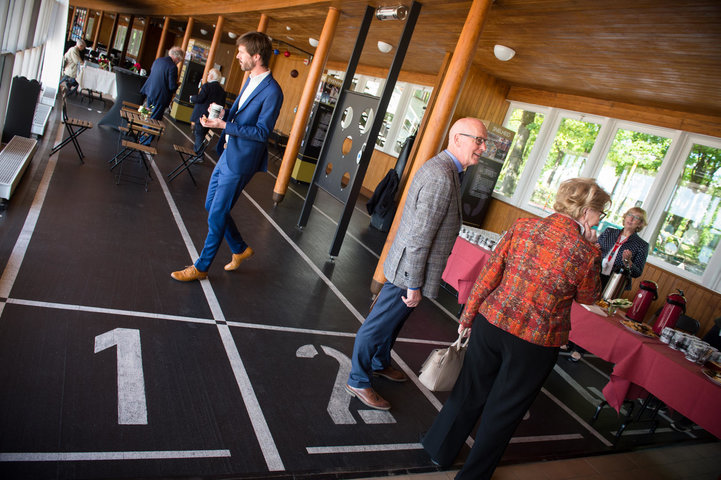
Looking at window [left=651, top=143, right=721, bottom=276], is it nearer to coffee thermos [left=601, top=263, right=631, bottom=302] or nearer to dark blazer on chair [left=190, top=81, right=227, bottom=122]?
coffee thermos [left=601, top=263, right=631, bottom=302]

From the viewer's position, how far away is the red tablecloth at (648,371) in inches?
118

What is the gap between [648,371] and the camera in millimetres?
3381

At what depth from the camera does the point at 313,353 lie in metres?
3.40

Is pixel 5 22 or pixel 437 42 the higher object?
pixel 437 42

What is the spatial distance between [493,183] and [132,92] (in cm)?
780

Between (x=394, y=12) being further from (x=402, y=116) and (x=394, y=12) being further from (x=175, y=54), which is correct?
(x=402, y=116)

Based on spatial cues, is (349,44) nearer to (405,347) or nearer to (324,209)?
(324,209)

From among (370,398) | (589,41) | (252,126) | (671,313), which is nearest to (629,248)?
(671,313)

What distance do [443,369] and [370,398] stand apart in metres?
0.56

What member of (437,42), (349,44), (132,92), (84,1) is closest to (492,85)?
(437,42)

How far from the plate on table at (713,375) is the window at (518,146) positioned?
22.9ft

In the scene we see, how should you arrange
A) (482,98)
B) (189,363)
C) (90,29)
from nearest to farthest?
(189,363) < (482,98) < (90,29)

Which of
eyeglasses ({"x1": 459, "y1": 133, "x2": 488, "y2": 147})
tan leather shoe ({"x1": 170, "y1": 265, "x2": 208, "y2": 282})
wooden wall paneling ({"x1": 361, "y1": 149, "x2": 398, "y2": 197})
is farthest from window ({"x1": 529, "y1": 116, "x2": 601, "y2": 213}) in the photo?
tan leather shoe ({"x1": 170, "y1": 265, "x2": 208, "y2": 282})

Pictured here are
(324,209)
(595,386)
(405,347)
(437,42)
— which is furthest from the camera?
(324,209)
